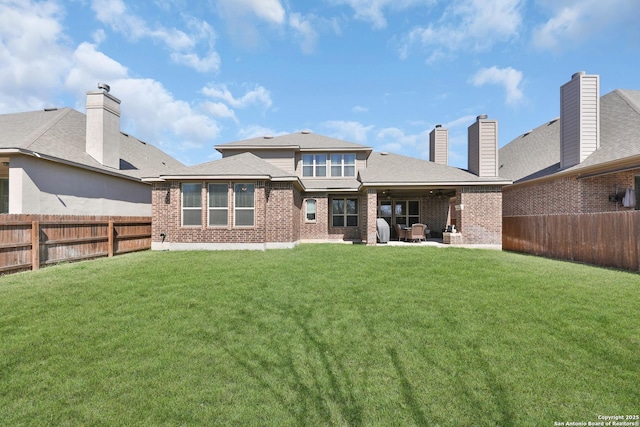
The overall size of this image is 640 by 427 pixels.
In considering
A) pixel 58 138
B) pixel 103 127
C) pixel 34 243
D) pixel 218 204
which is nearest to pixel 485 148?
pixel 218 204

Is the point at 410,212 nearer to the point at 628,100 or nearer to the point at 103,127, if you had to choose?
the point at 628,100

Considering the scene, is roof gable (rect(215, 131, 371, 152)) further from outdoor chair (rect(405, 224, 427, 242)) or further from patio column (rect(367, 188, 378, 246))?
outdoor chair (rect(405, 224, 427, 242))

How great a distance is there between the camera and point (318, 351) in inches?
138

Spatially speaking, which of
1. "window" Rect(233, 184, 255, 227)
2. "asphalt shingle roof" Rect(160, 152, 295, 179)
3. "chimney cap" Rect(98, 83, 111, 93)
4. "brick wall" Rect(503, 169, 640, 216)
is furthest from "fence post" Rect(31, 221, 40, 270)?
"brick wall" Rect(503, 169, 640, 216)

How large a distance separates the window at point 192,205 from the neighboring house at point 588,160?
15532 mm

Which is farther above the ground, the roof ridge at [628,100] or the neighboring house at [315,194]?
the roof ridge at [628,100]

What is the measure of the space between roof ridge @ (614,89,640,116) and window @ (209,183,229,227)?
17921mm

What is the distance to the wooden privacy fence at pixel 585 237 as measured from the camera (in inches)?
317

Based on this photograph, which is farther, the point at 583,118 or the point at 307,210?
the point at 307,210

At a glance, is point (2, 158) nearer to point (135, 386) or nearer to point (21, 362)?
point (21, 362)

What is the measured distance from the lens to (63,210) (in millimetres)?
11102

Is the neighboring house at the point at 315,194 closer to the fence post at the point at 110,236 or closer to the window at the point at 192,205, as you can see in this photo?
the window at the point at 192,205

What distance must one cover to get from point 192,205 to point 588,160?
1675 centimetres

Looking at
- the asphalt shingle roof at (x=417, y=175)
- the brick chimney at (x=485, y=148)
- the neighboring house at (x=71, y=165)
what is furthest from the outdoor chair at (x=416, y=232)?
the neighboring house at (x=71, y=165)
